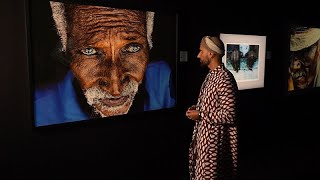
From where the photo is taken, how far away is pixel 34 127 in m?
2.43

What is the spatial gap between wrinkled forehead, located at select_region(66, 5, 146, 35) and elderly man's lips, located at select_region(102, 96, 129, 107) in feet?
1.91

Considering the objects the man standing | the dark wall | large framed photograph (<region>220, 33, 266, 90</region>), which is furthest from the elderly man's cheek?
large framed photograph (<region>220, 33, 266, 90</region>)

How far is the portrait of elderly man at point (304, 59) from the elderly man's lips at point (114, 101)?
289cm

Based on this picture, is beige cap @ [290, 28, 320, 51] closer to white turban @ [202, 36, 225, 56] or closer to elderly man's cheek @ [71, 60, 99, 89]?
white turban @ [202, 36, 225, 56]

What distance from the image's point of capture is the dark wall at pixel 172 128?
2346 millimetres

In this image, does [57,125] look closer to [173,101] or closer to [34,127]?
[34,127]

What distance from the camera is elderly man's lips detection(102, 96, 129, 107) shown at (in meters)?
2.85

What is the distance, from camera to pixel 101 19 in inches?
109

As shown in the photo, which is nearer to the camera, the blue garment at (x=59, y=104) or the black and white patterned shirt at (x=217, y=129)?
the black and white patterned shirt at (x=217, y=129)

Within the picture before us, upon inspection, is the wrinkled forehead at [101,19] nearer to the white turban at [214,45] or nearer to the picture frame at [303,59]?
the white turban at [214,45]

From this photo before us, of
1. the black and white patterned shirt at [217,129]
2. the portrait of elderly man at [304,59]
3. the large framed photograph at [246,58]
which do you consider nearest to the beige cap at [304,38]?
the portrait of elderly man at [304,59]

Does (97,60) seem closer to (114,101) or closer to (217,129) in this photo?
(114,101)

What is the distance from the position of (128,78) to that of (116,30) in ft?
1.40

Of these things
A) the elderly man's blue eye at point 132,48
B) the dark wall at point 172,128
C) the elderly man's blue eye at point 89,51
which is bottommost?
the dark wall at point 172,128
